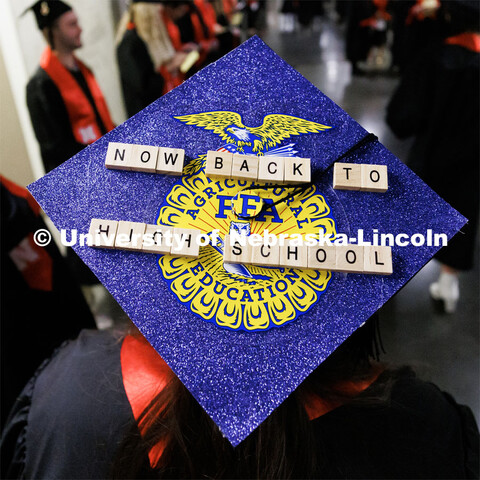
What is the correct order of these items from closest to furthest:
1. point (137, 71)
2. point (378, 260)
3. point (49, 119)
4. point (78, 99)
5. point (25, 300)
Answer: point (378, 260)
point (25, 300)
point (49, 119)
point (78, 99)
point (137, 71)

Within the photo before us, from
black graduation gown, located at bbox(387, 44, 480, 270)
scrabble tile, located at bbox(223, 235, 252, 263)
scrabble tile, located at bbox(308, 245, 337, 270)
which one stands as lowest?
black graduation gown, located at bbox(387, 44, 480, 270)

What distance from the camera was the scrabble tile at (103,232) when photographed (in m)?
0.70

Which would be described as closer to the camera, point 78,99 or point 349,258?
point 349,258

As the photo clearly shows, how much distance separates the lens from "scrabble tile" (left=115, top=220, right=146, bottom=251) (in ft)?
2.27

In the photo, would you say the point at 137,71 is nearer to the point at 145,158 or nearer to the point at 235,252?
the point at 145,158

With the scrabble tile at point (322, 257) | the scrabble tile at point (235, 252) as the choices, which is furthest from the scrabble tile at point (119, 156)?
the scrabble tile at point (322, 257)

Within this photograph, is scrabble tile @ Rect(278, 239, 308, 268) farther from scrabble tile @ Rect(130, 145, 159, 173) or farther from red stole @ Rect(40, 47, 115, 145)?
red stole @ Rect(40, 47, 115, 145)

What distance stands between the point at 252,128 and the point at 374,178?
22 cm

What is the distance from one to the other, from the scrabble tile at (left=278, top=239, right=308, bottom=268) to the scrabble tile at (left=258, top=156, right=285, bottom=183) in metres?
0.11

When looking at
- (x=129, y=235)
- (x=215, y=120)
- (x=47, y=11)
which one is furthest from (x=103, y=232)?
(x=47, y=11)

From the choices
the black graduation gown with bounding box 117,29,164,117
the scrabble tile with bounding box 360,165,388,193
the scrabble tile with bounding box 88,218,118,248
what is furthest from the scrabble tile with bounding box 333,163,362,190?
the black graduation gown with bounding box 117,29,164,117

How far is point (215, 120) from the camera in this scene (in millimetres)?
786

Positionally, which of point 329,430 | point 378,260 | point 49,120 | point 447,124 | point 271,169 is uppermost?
point 271,169

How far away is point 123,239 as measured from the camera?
697mm
